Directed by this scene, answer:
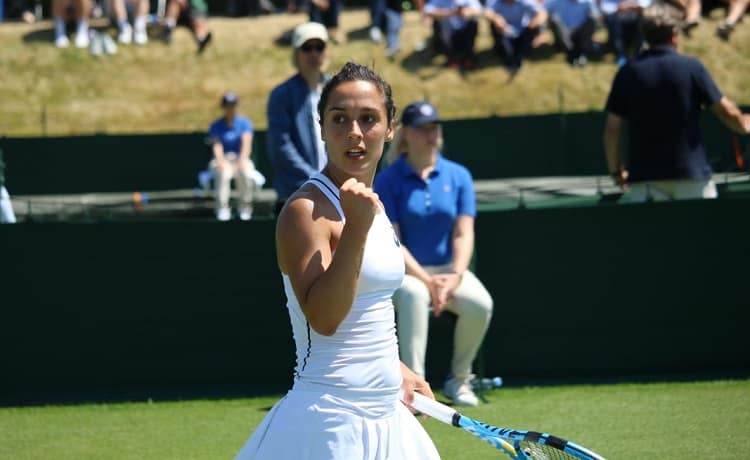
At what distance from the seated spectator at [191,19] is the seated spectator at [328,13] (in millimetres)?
1884

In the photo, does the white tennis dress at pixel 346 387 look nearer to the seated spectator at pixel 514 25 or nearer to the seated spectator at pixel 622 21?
the seated spectator at pixel 622 21

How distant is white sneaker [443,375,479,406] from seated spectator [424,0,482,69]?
1161 centimetres

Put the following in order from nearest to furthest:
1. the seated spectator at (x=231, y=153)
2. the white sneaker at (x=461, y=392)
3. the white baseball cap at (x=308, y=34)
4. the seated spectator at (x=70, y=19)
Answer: the white sneaker at (x=461, y=392) → the white baseball cap at (x=308, y=34) → the seated spectator at (x=231, y=153) → the seated spectator at (x=70, y=19)

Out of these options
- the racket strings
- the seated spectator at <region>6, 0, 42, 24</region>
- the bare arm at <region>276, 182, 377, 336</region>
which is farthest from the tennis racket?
the seated spectator at <region>6, 0, 42, 24</region>

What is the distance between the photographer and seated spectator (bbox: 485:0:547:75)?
734 inches

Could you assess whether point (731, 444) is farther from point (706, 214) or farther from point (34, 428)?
point (34, 428)

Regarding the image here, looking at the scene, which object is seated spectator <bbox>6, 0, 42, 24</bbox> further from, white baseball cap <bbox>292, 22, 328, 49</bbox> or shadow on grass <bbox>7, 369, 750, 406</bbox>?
white baseball cap <bbox>292, 22, 328, 49</bbox>

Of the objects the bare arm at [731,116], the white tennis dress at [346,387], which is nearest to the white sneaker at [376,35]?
the bare arm at [731,116]

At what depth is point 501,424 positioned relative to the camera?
280 inches

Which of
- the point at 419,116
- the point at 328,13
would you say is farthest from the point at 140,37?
the point at 419,116

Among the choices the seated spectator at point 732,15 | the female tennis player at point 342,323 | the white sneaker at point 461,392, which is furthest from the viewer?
the seated spectator at point 732,15

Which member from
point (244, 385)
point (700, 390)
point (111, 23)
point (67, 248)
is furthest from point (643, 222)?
point (111, 23)

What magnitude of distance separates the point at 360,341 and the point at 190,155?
12.9 metres

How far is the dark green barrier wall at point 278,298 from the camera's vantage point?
8180 millimetres
